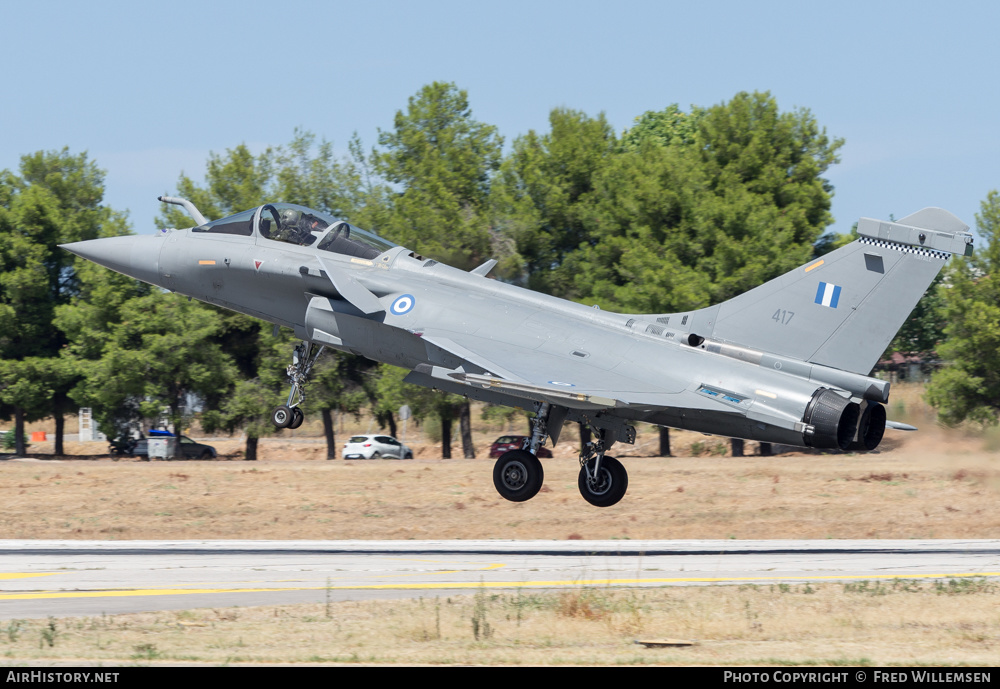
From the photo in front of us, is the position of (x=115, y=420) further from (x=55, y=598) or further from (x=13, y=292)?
(x=55, y=598)

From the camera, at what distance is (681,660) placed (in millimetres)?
14992

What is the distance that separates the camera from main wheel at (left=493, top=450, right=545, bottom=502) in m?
19.0

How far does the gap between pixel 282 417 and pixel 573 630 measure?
6503 millimetres

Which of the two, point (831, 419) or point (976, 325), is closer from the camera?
point (831, 419)

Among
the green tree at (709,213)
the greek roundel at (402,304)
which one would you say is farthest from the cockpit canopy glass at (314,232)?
the green tree at (709,213)

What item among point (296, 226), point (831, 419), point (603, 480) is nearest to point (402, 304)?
point (296, 226)

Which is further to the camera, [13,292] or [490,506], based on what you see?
[13,292]

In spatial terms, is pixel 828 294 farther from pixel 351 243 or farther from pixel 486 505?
pixel 486 505

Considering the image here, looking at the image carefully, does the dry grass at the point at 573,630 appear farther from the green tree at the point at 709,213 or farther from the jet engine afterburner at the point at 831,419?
the green tree at the point at 709,213

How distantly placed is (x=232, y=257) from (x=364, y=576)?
25.1 ft

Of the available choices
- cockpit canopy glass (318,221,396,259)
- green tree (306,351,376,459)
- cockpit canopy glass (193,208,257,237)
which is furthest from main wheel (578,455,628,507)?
green tree (306,351,376,459)

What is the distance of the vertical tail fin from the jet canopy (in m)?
7.43

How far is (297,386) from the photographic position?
2028 cm
